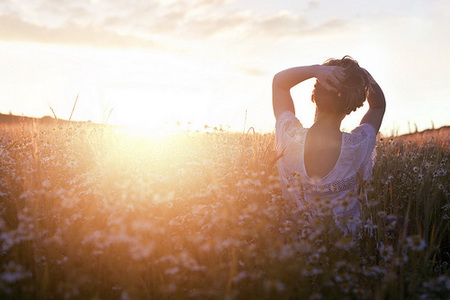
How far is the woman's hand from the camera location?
4.12 m

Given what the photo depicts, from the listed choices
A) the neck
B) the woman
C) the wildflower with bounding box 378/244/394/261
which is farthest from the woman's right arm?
the wildflower with bounding box 378/244/394/261

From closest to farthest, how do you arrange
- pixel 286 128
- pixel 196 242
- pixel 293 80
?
pixel 196 242, pixel 293 80, pixel 286 128

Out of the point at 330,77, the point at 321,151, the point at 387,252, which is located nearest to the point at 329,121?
the point at 321,151

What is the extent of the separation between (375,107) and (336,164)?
1011 millimetres

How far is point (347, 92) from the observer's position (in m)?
4.32

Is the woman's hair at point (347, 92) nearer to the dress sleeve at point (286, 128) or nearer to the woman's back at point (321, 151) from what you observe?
the woman's back at point (321, 151)

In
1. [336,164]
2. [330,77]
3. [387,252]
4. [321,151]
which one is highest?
[330,77]

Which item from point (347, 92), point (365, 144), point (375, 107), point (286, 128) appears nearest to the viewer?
point (347, 92)

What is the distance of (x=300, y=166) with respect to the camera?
4594mm

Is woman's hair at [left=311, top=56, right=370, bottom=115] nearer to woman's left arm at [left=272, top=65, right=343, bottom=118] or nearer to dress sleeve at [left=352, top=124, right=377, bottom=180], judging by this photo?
woman's left arm at [left=272, top=65, right=343, bottom=118]

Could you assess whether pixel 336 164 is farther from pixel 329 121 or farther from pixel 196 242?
pixel 196 242

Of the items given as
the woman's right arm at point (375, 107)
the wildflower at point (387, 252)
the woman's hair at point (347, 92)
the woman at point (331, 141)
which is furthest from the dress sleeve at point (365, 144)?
the wildflower at point (387, 252)

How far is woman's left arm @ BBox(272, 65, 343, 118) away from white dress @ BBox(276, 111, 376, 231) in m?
0.21

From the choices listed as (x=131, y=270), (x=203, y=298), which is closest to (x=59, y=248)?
(x=131, y=270)
